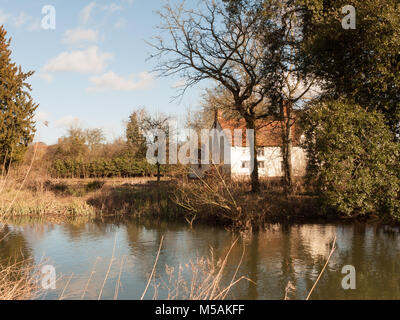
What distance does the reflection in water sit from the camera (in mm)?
7629

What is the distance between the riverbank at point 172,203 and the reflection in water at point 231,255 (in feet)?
2.87

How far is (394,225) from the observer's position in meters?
12.7

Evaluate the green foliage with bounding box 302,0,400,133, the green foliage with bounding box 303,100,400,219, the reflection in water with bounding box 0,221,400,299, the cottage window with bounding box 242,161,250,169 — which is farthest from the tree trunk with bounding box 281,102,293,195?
the cottage window with bounding box 242,161,250,169

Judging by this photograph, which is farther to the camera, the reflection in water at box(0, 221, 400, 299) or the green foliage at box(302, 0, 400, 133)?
the green foliage at box(302, 0, 400, 133)

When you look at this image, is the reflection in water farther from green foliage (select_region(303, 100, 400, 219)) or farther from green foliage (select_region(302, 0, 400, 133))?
green foliage (select_region(302, 0, 400, 133))

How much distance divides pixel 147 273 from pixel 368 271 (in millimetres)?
5121

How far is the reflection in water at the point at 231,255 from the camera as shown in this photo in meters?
7.63

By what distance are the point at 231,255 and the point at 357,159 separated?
14.7ft

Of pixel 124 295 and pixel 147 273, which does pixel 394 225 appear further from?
pixel 124 295

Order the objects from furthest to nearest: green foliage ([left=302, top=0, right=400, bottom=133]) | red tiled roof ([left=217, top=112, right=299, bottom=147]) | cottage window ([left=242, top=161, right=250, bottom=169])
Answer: cottage window ([left=242, top=161, right=250, bottom=169]) < red tiled roof ([left=217, top=112, right=299, bottom=147]) < green foliage ([left=302, top=0, right=400, bottom=133])

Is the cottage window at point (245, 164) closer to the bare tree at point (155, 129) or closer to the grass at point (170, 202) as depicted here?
the bare tree at point (155, 129)

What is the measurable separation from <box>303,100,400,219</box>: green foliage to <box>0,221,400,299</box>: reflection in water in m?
1.43
